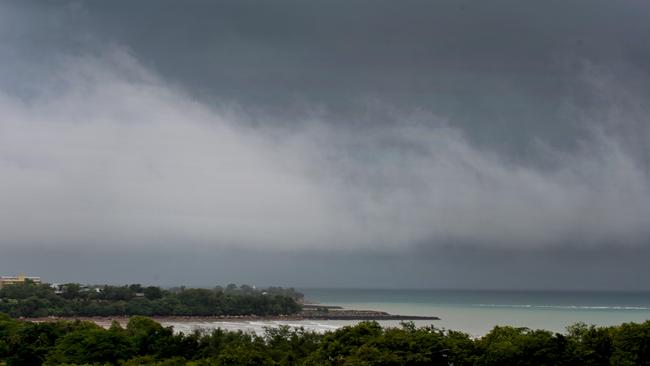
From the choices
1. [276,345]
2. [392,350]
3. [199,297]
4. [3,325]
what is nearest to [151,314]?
[199,297]

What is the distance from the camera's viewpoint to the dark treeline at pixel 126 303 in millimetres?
105062

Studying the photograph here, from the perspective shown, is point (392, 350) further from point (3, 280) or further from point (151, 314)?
point (3, 280)

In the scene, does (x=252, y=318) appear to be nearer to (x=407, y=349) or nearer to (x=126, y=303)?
(x=126, y=303)

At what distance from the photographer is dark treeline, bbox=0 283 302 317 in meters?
105

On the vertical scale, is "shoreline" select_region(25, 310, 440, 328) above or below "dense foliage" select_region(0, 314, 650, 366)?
below

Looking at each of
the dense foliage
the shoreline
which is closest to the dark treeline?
the shoreline

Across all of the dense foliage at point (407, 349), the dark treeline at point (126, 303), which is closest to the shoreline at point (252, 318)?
the dark treeline at point (126, 303)

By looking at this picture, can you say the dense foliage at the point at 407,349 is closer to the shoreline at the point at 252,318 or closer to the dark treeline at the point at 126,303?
the shoreline at the point at 252,318

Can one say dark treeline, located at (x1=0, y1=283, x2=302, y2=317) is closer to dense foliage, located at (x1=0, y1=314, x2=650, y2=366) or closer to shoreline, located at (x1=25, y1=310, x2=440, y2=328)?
shoreline, located at (x1=25, y1=310, x2=440, y2=328)

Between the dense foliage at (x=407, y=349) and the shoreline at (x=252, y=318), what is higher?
the dense foliage at (x=407, y=349)

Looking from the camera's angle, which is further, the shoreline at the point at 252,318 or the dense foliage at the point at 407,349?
the shoreline at the point at 252,318

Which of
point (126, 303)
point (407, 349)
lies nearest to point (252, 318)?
point (126, 303)

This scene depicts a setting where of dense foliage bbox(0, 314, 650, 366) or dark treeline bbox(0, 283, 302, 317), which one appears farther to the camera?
dark treeline bbox(0, 283, 302, 317)

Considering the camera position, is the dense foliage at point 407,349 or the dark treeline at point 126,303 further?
the dark treeline at point 126,303
